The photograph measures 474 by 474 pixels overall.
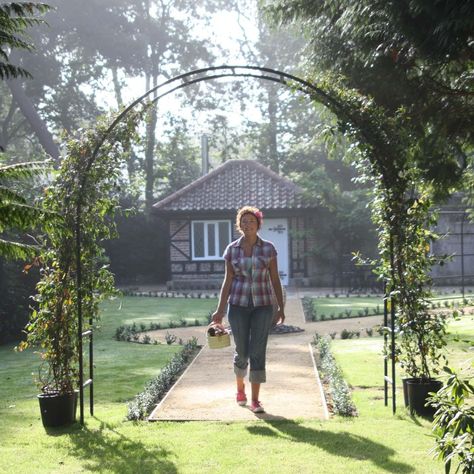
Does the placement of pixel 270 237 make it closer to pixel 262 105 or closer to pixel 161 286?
pixel 161 286

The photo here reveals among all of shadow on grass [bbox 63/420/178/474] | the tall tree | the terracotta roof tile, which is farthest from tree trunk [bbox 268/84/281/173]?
shadow on grass [bbox 63/420/178/474]

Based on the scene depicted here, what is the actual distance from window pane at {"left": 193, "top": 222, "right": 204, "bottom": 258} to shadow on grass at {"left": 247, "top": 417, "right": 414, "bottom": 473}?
73.3ft

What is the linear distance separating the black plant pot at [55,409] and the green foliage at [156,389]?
1.94 ft

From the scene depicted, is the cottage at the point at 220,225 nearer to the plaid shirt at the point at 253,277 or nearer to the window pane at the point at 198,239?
the window pane at the point at 198,239

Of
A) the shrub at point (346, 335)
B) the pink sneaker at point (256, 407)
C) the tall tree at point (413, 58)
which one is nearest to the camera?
the tall tree at point (413, 58)

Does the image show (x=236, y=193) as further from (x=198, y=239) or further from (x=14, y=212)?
(x=14, y=212)

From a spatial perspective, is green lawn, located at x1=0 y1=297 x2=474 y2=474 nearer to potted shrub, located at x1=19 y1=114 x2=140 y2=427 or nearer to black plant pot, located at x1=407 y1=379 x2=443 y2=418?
black plant pot, located at x1=407 y1=379 x2=443 y2=418

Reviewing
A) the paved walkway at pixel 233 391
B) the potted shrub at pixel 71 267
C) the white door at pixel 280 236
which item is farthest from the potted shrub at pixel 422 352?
the white door at pixel 280 236

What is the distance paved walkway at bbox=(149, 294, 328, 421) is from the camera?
7035mm

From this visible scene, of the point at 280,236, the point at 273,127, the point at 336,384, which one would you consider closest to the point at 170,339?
the point at 336,384

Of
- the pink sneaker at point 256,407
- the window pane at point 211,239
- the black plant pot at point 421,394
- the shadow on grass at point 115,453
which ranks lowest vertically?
the shadow on grass at point 115,453

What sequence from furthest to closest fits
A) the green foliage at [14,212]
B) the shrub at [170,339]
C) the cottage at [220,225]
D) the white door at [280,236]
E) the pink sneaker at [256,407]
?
the white door at [280,236], the cottage at [220,225], the shrub at [170,339], the pink sneaker at [256,407], the green foliage at [14,212]

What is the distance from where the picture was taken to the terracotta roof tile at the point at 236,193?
92.5ft

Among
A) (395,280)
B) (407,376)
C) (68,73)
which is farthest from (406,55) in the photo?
(68,73)
